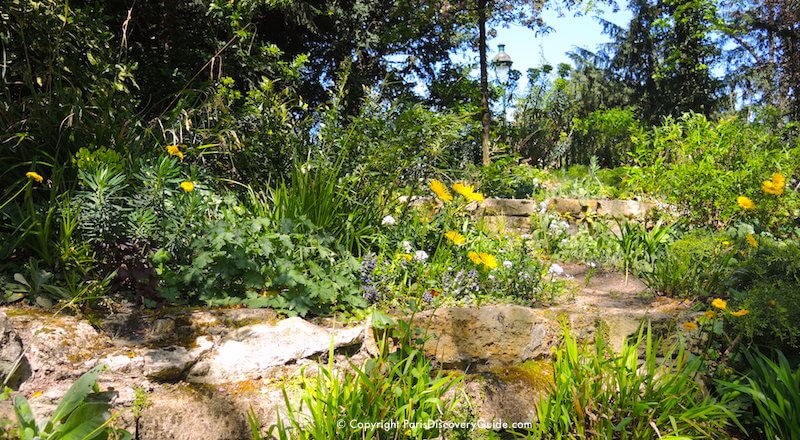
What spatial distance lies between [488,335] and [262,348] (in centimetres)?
107

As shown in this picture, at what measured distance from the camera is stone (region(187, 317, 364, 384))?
6.97 ft

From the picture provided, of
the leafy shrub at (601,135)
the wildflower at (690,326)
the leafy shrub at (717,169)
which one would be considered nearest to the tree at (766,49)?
the leafy shrub at (601,135)

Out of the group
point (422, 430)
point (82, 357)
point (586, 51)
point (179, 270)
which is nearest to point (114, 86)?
point (179, 270)

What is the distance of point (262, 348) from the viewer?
220cm

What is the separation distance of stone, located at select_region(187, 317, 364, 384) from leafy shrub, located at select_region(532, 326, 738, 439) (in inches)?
35.3

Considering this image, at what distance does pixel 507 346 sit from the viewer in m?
2.58

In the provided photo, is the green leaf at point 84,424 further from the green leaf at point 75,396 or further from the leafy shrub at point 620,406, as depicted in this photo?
the leafy shrub at point 620,406

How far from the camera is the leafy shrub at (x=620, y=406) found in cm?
209

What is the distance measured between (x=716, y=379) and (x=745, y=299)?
41cm

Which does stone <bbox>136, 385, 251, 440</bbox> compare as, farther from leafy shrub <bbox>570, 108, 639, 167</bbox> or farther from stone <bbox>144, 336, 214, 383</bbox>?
leafy shrub <bbox>570, 108, 639, 167</bbox>

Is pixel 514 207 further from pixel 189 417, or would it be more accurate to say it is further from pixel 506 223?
pixel 189 417

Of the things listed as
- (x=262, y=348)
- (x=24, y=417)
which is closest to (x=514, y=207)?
(x=262, y=348)

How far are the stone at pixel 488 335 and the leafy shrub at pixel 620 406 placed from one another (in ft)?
1.16

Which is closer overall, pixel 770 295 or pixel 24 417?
pixel 24 417
